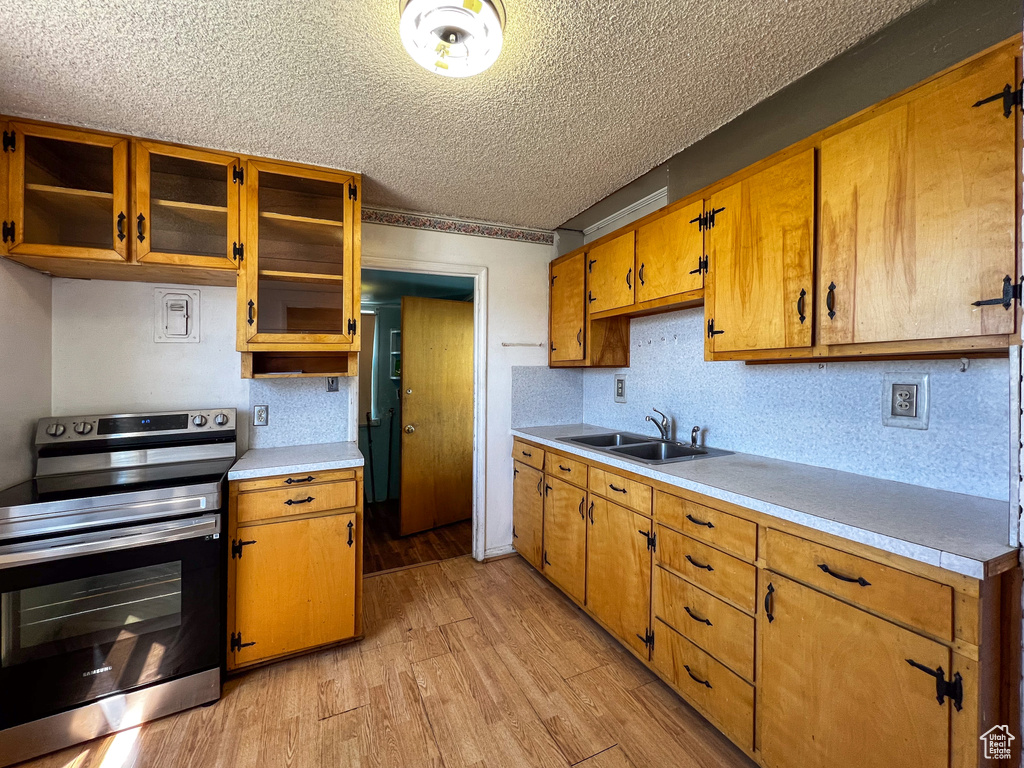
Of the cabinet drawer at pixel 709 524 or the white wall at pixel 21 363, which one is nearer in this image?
the cabinet drawer at pixel 709 524

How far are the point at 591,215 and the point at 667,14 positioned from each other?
162cm

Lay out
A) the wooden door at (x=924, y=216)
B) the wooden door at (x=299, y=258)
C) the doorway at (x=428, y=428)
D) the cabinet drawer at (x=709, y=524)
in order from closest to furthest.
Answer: the wooden door at (x=924, y=216)
the cabinet drawer at (x=709, y=524)
the wooden door at (x=299, y=258)
the doorway at (x=428, y=428)

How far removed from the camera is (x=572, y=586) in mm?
2328

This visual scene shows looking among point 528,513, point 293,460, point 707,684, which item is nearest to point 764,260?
point 707,684

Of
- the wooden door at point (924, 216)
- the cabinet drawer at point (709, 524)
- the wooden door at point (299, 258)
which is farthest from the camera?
the wooden door at point (299, 258)

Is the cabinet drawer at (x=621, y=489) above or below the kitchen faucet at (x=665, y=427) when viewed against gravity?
below

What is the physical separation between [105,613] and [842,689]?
246cm

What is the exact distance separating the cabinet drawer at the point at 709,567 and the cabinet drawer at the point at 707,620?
36 mm

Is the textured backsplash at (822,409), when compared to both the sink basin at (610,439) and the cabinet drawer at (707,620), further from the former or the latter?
the cabinet drawer at (707,620)

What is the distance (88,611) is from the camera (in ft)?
5.04

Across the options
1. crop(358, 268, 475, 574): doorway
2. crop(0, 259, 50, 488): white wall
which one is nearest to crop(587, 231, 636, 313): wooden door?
crop(358, 268, 475, 574): doorway

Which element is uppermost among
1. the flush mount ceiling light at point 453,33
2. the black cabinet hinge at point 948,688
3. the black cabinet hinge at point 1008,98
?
the flush mount ceiling light at point 453,33

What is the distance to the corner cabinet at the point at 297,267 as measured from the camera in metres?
2.01

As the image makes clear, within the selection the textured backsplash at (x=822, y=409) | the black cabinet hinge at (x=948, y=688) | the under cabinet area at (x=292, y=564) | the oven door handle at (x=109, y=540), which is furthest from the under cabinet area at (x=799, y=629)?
the oven door handle at (x=109, y=540)
